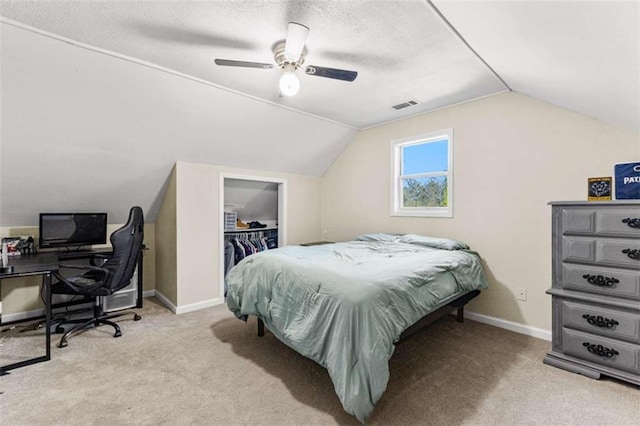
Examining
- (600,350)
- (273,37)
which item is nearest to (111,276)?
(273,37)

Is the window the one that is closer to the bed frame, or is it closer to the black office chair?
the bed frame

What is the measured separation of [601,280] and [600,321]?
30 cm

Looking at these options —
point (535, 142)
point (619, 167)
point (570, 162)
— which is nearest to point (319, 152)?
point (535, 142)

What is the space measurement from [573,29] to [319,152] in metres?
3.32

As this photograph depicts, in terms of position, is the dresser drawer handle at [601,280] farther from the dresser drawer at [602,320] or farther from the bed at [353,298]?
the bed at [353,298]

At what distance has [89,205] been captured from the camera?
3.46 metres

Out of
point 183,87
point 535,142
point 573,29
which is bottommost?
point 535,142

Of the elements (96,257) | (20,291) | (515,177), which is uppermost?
(515,177)

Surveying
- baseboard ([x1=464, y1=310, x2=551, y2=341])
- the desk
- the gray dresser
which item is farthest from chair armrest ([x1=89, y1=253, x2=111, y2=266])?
the gray dresser

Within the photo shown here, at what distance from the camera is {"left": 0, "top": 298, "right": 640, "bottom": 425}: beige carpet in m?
1.70

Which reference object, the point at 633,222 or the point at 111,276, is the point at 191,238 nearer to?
the point at 111,276

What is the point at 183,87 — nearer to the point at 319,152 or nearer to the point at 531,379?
the point at 319,152

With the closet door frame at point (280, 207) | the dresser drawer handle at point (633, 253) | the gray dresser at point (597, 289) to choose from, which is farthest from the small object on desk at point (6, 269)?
the dresser drawer handle at point (633, 253)

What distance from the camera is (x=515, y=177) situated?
294 centimetres
